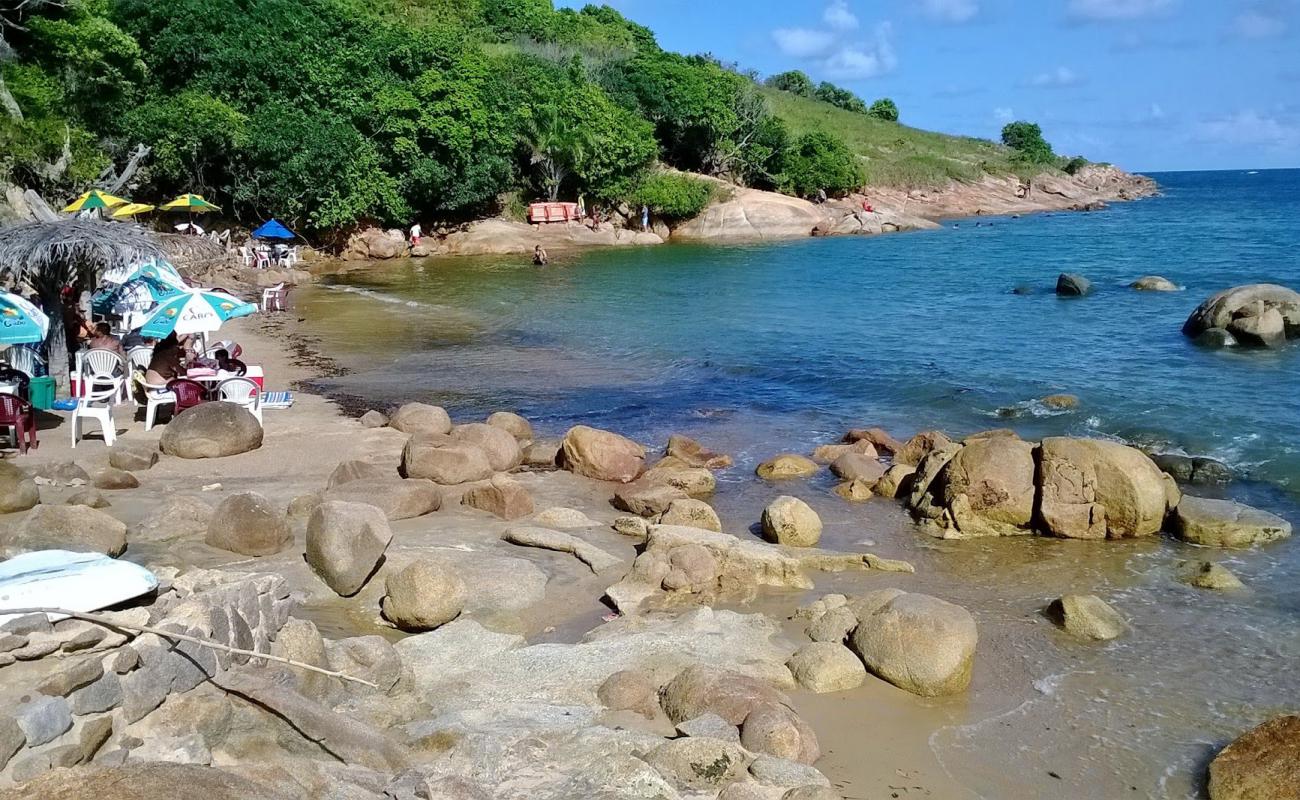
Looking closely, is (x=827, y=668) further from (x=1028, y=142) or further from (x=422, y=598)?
(x=1028, y=142)

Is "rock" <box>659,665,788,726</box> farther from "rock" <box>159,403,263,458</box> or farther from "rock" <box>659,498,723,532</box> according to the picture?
"rock" <box>159,403,263,458</box>

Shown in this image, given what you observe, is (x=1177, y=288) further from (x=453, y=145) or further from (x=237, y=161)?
(x=237, y=161)

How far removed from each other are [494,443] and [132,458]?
14.3ft

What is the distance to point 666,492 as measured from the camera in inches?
478

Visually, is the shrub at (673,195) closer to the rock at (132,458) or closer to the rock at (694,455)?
the rock at (694,455)

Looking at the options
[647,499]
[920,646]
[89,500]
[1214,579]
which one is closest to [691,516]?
[647,499]

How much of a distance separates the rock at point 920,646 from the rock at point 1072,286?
1069 inches

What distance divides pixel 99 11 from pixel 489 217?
18665mm

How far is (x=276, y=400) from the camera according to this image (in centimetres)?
1558

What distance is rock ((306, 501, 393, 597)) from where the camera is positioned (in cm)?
861

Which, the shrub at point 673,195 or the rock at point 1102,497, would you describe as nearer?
the rock at point 1102,497

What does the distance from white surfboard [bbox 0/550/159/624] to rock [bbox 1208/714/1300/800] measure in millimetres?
6627

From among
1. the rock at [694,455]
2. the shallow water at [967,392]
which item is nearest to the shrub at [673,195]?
the shallow water at [967,392]

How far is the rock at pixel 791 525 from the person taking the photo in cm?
1071
